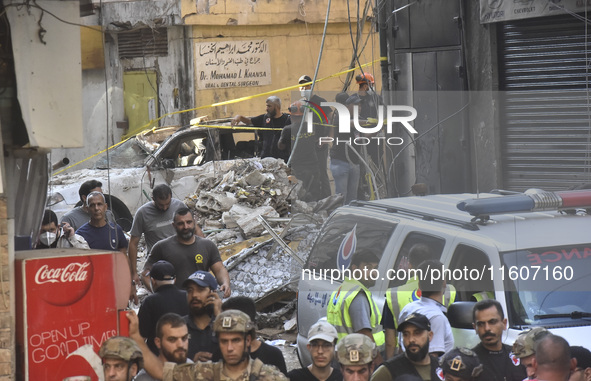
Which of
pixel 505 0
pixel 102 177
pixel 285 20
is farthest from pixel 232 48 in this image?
pixel 505 0

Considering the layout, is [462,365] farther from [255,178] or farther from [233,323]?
[255,178]

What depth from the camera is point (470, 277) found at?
278 inches

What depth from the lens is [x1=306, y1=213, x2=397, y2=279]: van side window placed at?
791 cm

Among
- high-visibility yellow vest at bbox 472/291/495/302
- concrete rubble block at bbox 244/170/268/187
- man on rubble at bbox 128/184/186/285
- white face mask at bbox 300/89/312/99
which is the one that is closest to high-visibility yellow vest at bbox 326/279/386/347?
high-visibility yellow vest at bbox 472/291/495/302

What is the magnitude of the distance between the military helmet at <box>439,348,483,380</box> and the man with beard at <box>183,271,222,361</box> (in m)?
1.74

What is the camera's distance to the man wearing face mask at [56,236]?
29.2ft

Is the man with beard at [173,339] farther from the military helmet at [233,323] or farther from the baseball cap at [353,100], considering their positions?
the baseball cap at [353,100]

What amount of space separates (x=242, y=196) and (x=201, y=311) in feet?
25.6

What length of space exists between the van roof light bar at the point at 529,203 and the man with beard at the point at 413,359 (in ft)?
4.83

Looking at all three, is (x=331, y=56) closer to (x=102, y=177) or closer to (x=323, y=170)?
(x=102, y=177)

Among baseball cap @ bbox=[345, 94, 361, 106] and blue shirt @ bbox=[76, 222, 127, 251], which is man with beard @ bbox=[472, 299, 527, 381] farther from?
blue shirt @ bbox=[76, 222, 127, 251]

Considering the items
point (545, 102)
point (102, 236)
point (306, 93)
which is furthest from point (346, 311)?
point (545, 102)

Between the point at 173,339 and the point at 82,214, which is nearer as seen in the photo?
the point at 173,339

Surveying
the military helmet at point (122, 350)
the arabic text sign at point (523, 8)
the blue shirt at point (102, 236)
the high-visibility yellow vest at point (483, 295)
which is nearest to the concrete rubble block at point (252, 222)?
the blue shirt at point (102, 236)
